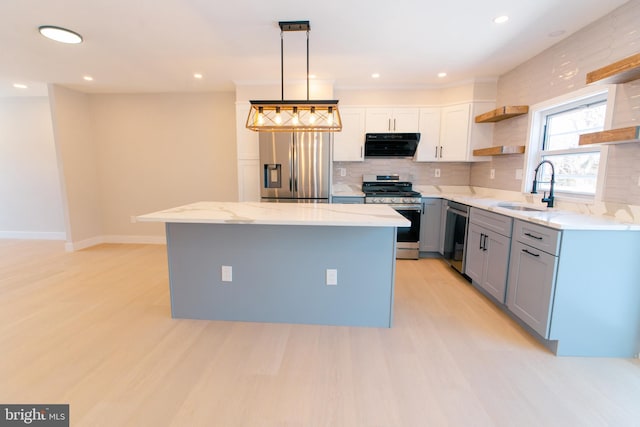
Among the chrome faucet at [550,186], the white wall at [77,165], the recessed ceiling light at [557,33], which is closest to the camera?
the recessed ceiling light at [557,33]

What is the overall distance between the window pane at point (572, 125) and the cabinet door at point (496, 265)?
3.92 feet

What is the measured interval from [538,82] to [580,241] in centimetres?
205

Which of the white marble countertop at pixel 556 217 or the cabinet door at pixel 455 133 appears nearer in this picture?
the white marble countertop at pixel 556 217

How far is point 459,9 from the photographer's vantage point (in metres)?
2.12

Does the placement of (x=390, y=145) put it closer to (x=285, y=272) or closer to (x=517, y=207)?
(x=517, y=207)

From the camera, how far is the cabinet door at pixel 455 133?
12.6 ft

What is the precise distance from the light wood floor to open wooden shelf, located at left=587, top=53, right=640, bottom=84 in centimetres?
193

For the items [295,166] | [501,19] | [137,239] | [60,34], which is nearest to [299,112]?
[295,166]

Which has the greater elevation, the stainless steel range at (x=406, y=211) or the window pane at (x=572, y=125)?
the window pane at (x=572, y=125)

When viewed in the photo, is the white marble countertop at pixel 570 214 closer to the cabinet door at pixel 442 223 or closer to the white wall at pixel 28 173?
the cabinet door at pixel 442 223

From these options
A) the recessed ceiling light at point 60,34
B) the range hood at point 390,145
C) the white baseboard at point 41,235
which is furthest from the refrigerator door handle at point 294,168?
the white baseboard at point 41,235

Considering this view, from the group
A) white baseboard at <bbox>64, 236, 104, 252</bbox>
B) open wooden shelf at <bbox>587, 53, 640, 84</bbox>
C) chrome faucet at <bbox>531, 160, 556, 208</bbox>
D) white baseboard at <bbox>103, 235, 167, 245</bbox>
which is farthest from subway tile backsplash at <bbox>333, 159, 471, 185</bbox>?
white baseboard at <bbox>64, 236, 104, 252</bbox>

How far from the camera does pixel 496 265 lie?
2.55m

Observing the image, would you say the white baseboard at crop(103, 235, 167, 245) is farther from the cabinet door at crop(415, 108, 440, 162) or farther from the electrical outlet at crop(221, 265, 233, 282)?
the cabinet door at crop(415, 108, 440, 162)
